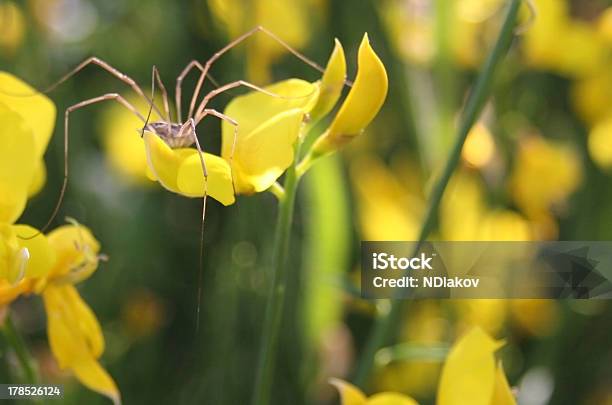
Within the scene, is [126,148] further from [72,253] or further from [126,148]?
[72,253]

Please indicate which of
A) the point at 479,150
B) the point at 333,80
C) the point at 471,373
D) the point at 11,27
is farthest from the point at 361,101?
the point at 11,27

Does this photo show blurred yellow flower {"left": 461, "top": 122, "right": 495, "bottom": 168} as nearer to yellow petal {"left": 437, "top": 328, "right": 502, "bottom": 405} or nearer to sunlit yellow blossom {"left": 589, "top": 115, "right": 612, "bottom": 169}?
sunlit yellow blossom {"left": 589, "top": 115, "right": 612, "bottom": 169}

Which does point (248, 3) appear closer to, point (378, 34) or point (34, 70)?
point (378, 34)

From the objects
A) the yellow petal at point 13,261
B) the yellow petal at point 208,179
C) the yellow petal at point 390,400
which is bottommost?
the yellow petal at point 390,400

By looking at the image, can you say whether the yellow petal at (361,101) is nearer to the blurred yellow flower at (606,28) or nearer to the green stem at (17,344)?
the green stem at (17,344)

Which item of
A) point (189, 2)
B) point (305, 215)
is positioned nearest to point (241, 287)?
point (305, 215)

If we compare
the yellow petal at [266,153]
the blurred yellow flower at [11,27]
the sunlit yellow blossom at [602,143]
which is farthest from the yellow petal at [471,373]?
the blurred yellow flower at [11,27]
